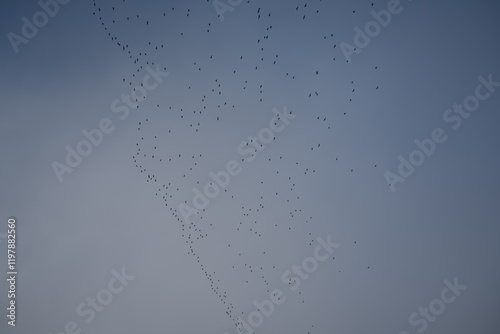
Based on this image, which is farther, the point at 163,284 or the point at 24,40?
the point at 163,284

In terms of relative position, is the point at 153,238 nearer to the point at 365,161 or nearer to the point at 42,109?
the point at 42,109

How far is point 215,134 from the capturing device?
3658 mm

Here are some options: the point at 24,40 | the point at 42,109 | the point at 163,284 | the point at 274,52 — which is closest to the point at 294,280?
the point at 163,284

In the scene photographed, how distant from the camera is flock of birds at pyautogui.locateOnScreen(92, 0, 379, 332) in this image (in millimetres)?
3521

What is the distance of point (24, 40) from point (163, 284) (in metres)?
3.21

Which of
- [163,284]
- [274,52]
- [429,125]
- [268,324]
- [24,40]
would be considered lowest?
[268,324]

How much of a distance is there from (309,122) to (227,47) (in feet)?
4.26

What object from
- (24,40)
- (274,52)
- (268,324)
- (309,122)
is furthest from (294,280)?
(24,40)

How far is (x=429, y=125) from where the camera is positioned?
361cm

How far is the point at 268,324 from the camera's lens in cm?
377

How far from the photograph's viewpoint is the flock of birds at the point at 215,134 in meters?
3.52

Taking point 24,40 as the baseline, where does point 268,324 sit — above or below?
below

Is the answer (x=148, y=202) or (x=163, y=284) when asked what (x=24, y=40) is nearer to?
(x=148, y=202)

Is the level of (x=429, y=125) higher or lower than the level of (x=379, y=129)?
lower
